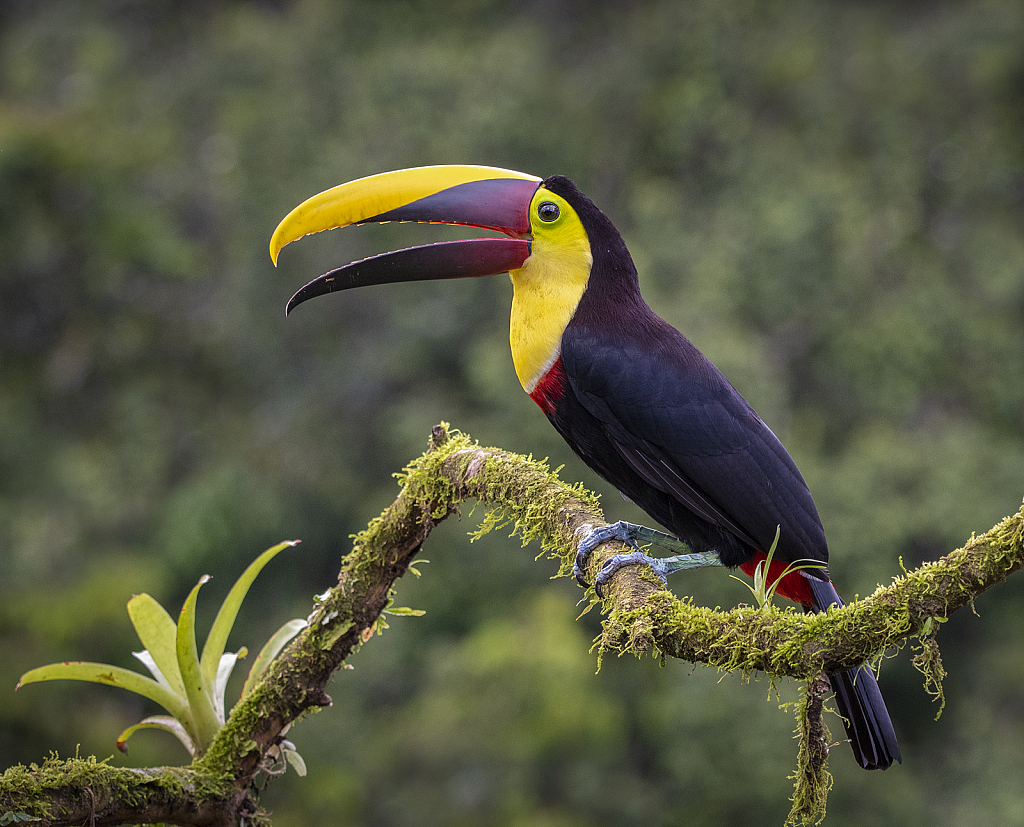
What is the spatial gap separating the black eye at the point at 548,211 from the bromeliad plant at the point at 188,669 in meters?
0.90

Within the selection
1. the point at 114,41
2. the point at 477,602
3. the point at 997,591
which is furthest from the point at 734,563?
the point at 114,41

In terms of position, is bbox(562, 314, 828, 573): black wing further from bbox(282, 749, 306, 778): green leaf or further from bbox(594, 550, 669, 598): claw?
bbox(282, 749, 306, 778): green leaf

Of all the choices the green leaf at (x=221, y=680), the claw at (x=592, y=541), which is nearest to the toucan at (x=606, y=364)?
the claw at (x=592, y=541)

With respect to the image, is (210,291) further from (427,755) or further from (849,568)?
(849,568)

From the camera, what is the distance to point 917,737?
36.0 feet

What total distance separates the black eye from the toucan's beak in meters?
0.03

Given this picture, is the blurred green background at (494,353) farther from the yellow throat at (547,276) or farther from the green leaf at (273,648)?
the yellow throat at (547,276)

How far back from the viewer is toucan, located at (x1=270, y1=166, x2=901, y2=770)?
6.80 feet

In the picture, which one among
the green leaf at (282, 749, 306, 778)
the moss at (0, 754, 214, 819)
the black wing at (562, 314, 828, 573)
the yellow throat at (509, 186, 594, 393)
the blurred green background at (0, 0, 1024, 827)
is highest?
the blurred green background at (0, 0, 1024, 827)

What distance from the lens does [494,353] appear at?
977 centimetres

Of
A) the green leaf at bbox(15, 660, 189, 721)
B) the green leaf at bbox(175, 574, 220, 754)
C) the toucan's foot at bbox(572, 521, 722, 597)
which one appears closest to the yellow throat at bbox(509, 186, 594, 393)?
the toucan's foot at bbox(572, 521, 722, 597)

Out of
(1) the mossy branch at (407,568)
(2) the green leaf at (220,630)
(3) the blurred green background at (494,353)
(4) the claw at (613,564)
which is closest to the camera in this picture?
(1) the mossy branch at (407,568)

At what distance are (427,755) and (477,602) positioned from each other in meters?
2.54

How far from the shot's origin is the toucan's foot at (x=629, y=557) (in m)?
1.68
